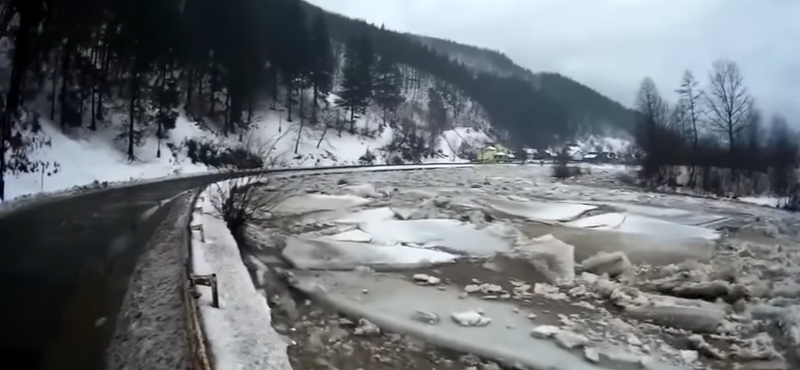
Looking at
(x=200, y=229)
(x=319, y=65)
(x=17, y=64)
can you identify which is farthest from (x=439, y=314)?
(x=319, y=65)

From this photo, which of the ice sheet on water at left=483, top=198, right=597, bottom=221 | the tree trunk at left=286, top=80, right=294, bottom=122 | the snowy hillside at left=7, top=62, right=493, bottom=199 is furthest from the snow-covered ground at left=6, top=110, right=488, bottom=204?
the ice sheet on water at left=483, top=198, right=597, bottom=221

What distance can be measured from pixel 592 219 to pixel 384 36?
9309 centimetres

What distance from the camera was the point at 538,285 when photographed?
36.6 ft

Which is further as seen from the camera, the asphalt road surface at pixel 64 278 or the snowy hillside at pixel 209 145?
the snowy hillside at pixel 209 145

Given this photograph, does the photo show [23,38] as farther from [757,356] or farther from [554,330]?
[757,356]

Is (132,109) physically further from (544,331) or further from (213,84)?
(544,331)

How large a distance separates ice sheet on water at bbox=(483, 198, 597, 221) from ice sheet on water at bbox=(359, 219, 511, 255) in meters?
4.82

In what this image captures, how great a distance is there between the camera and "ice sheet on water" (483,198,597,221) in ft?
72.9

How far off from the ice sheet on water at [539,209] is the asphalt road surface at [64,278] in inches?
519

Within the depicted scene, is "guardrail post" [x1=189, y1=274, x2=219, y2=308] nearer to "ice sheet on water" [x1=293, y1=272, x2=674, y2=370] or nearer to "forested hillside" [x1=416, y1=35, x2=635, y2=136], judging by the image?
"ice sheet on water" [x1=293, y1=272, x2=674, y2=370]

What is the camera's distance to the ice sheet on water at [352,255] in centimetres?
1268

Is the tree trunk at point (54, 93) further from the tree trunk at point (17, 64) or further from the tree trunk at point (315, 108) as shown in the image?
the tree trunk at point (315, 108)

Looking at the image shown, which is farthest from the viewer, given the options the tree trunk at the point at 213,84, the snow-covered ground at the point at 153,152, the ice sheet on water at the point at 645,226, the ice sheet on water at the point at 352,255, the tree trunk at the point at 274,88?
the tree trunk at the point at 274,88

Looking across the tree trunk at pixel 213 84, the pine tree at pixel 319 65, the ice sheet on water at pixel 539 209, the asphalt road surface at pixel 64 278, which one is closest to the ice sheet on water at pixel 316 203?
the asphalt road surface at pixel 64 278
